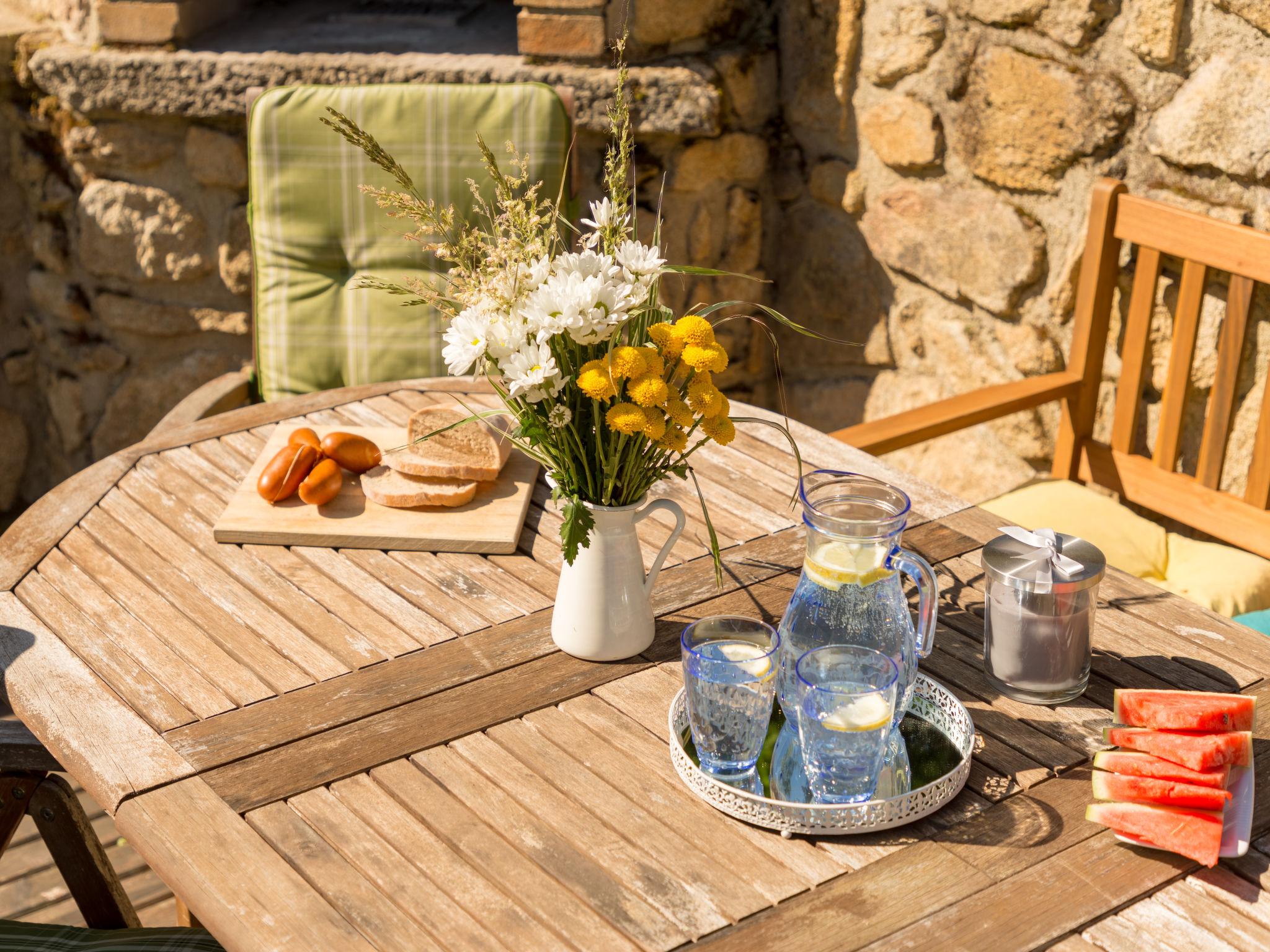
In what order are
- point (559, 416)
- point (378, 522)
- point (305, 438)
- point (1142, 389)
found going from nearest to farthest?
1. point (559, 416)
2. point (378, 522)
3. point (305, 438)
4. point (1142, 389)

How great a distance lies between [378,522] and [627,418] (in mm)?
586

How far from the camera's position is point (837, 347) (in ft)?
9.59

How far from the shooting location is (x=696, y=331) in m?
1.17

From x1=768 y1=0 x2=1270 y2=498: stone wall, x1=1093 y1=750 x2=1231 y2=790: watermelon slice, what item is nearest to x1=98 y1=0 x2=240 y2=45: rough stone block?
x1=768 y1=0 x2=1270 y2=498: stone wall

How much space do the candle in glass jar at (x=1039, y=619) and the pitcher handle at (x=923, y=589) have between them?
0.09 metres

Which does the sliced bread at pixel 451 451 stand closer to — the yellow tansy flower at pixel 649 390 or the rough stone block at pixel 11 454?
the yellow tansy flower at pixel 649 390

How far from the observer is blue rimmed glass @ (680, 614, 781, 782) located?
116 centimetres

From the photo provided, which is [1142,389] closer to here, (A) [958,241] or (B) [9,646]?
(A) [958,241]

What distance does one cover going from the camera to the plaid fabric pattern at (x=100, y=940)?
1.41 m

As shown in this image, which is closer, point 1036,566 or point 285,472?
point 1036,566

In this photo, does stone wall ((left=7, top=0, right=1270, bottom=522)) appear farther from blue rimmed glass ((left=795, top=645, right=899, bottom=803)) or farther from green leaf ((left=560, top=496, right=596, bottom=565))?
blue rimmed glass ((left=795, top=645, right=899, bottom=803))

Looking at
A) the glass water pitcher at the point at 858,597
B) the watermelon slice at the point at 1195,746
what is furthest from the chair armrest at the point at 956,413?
the watermelon slice at the point at 1195,746

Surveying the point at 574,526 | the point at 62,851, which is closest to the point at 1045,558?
the point at 574,526

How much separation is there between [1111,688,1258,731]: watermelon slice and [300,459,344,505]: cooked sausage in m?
0.96
